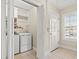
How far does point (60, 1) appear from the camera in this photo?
4.65ft

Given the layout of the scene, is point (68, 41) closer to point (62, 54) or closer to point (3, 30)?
point (62, 54)

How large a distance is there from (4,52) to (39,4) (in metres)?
1.05

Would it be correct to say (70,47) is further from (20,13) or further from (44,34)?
(20,13)

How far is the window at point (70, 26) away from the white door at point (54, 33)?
0.15m

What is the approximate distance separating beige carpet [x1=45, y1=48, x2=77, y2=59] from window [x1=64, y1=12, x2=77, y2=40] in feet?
0.62

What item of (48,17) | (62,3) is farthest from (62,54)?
(62,3)

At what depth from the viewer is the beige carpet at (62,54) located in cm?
124

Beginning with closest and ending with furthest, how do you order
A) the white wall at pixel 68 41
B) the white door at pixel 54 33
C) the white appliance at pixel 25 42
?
the white wall at pixel 68 41 → the white door at pixel 54 33 → the white appliance at pixel 25 42

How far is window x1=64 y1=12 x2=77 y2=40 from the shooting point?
1197mm

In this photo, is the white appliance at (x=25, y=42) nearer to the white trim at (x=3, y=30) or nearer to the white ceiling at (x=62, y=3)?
the white trim at (x=3, y=30)

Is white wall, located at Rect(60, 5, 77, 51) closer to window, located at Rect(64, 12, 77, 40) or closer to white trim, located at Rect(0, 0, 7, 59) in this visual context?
window, located at Rect(64, 12, 77, 40)

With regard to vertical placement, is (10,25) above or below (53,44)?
above

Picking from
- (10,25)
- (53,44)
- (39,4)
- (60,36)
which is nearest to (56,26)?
(60,36)

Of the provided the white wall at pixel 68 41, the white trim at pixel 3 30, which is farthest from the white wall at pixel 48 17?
the white trim at pixel 3 30
